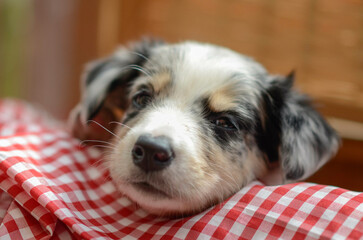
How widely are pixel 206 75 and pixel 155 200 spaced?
0.45 metres

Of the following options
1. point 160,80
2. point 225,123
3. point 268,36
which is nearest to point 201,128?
point 225,123

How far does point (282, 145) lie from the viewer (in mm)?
1325

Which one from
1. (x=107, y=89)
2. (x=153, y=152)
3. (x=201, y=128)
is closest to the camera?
(x=153, y=152)

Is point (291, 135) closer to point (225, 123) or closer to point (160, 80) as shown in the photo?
point (225, 123)

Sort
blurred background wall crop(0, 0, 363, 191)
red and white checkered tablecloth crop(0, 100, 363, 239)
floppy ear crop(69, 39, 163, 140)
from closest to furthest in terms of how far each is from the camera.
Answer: red and white checkered tablecloth crop(0, 100, 363, 239) < floppy ear crop(69, 39, 163, 140) < blurred background wall crop(0, 0, 363, 191)

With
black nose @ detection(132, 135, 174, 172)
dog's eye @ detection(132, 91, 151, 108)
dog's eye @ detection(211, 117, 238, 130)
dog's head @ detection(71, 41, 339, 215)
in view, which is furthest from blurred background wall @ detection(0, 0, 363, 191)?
black nose @ detection(132, 135, 174, 172)

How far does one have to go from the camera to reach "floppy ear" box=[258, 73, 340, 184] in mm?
1299

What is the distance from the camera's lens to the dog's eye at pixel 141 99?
4.48ft

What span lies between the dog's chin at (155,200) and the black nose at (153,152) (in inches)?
2.7

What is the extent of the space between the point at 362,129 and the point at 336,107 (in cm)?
14

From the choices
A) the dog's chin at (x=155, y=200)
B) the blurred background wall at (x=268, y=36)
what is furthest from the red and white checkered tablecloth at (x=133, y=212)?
the blurred background wall at (x=268, y=36)

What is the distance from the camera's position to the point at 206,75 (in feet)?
4.31

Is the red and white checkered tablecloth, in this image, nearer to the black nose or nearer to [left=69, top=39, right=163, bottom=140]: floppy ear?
the black nose

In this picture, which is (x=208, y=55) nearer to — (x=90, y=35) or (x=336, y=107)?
(x=336, y=107)
